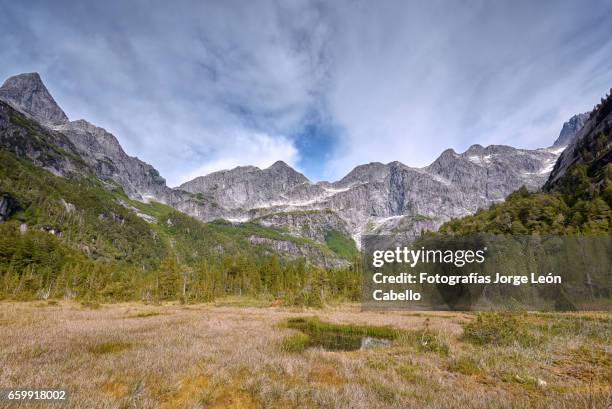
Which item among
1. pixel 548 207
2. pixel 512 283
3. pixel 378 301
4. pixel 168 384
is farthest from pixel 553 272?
pixel 168 384

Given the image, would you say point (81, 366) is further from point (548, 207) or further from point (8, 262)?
point (8, 262)

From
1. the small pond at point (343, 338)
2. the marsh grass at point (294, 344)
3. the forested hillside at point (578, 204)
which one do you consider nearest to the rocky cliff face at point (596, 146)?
the forested hillside at point (578, 204)

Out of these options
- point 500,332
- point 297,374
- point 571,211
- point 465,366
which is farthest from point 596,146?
point 297,374

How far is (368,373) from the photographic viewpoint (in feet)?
36.0

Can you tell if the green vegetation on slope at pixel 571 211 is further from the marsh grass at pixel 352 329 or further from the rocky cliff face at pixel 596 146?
the marsh grass at pixel 352 329

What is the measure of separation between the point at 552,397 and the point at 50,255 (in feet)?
478

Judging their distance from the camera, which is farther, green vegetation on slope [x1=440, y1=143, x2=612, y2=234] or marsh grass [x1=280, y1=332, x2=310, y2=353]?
green vegetation on slope [x1=440, y1=143, x2=612, y2=234]

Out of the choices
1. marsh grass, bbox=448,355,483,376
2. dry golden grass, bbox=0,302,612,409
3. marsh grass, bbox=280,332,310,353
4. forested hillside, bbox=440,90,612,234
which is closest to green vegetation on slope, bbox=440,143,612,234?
forested hillside, bbox=440,90,612,234

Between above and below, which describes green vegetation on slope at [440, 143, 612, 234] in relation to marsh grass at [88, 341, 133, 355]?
above

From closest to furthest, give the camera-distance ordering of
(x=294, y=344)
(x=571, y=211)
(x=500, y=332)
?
(x=500, y=332) → (x=294, y=344) → (x=571, y=211)

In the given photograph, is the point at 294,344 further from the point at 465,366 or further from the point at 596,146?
the point at 596,146

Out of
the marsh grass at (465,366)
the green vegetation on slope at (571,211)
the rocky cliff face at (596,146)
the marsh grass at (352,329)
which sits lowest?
the marsh grass at (352,329)

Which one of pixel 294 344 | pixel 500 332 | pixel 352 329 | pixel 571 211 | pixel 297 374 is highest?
pixel 571 211

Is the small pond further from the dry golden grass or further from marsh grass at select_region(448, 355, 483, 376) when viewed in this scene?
marsh grass at select_region(448, 355, 483, 376)
